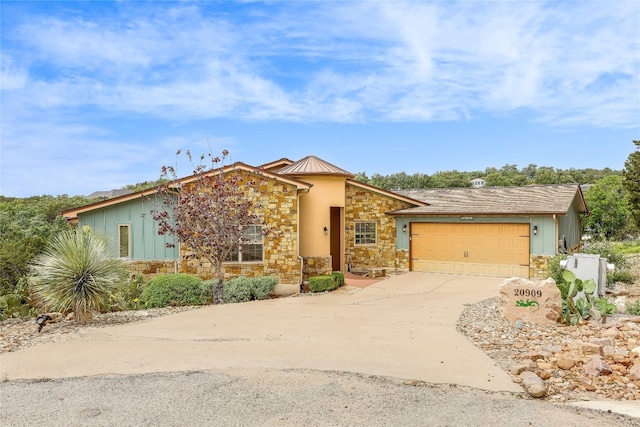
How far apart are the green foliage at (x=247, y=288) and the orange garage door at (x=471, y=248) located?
7107 mm

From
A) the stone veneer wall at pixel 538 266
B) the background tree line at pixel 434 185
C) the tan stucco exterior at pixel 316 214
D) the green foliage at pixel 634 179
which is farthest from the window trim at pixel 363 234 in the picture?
the green foliage at pixel 634 179

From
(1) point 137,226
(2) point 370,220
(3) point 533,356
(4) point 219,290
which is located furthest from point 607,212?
(3) point 533,356

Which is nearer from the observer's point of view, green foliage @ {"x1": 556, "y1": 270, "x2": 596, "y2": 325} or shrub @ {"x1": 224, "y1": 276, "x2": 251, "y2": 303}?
green foliage @ {"x1": 556, "y1": 270, "x2": 596, "y2": 325}

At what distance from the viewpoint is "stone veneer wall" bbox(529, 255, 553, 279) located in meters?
15.7

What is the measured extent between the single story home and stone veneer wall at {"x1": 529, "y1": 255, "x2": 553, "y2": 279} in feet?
0.11

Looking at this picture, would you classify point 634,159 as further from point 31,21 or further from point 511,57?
point 31,21

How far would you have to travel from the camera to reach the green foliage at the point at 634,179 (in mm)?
20312

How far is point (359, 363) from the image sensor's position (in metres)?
6.39

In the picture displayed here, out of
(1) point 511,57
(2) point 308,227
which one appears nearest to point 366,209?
(2) point 308,227

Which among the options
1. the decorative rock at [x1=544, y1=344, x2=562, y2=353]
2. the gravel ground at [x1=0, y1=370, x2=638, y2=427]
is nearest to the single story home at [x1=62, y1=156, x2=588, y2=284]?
the gravel ground at [x1=0, y1=370, x2=638, y2=427]

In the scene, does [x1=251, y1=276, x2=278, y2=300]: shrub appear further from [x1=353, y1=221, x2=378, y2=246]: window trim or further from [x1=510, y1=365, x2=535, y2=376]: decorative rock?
[x1=510, y1=365, x2=535, y2=376]: decorative rock

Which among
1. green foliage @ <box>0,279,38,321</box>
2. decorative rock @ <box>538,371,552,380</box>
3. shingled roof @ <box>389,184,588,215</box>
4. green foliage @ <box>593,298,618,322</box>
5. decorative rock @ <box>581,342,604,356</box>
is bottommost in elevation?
green foliage @ <box>0,279,38,321</box>

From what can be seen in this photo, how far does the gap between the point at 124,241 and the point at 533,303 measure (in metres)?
12.1

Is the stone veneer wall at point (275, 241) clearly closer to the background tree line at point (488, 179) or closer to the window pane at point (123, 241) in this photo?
the window pane at point (123, 241)
